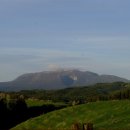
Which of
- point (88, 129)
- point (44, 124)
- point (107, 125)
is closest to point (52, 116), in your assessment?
point (44, 124)

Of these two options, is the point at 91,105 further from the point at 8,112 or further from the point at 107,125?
the point at 8,112

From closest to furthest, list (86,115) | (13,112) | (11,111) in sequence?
(86,115)
(11,111)
(13,112)

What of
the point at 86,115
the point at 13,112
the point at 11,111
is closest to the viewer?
the point at 86,115

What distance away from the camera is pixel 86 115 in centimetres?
6575

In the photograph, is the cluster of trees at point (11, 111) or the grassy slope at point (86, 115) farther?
the cluster of trees at point (11, 111)

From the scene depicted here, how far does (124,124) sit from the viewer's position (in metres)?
53.1

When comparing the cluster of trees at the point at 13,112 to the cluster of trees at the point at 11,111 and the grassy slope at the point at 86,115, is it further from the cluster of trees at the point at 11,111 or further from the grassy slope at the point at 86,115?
the grassy slope at the point at 86,115

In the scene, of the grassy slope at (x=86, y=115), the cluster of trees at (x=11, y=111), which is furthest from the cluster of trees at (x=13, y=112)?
the grassy slope at (x=86, y=115)

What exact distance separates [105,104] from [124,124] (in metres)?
15.2

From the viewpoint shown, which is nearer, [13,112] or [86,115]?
[86,115]

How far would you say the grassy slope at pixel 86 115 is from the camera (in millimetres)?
61094

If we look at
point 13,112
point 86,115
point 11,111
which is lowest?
point 13,112

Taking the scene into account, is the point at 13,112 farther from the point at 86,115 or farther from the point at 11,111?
the point at 86,115

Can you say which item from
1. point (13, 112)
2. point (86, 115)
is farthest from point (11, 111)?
point (86, 115)
